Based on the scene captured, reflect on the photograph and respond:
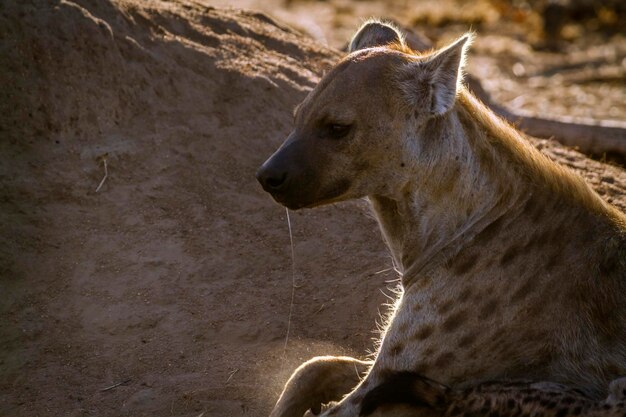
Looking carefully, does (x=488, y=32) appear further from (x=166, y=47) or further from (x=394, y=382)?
(x=394, y=382)

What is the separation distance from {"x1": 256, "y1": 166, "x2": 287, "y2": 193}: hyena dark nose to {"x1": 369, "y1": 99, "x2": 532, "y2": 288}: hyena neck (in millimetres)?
456

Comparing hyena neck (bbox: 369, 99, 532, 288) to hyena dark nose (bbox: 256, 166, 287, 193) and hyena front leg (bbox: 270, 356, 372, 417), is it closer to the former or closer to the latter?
hyena dark nose (bbox: 256, 166, 287, 193)

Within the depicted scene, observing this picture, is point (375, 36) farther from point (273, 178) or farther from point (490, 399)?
point (490, 399)

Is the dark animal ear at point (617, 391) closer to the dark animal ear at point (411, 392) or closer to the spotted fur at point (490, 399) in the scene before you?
the spotted fur at point (490, 399)

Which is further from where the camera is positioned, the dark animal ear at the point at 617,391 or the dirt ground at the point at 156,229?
the dirt ground at the point at 156,229

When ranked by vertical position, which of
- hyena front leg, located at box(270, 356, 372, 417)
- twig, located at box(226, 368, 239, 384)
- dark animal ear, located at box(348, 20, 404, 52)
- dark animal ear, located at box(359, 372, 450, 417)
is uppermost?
dark animal ear, located at box(348, 20, 404, 52)

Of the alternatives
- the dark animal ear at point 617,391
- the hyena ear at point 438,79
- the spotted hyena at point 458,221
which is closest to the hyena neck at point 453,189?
the spotted hyena at point 458,221

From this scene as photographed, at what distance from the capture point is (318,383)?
417 centimetres

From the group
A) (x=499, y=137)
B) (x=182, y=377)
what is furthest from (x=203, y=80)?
(x=499, y=137)

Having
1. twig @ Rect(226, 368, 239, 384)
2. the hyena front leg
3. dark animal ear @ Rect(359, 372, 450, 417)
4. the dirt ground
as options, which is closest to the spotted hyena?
dark animal ear @ Rect(359, 372, 450, 417)

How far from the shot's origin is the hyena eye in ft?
12.3

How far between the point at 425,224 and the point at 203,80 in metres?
2.56

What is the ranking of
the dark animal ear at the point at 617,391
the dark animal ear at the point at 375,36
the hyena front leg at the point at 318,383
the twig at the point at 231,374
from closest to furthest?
1. the dark animal ear at the point at 617,391
2. the hyena front leg at the point at 318,383
3. the dark animal ear at the point at 375,36
4. the twig at the point at 231,374

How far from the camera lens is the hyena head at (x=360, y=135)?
3.73 metres
